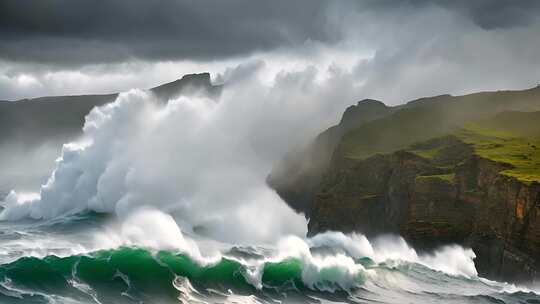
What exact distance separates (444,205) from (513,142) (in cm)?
2109

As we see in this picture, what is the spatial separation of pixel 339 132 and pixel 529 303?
8820 centimetres

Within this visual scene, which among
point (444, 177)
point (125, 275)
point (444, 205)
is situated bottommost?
point (125, 275)

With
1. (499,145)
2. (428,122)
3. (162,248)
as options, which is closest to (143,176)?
A: (162,248)

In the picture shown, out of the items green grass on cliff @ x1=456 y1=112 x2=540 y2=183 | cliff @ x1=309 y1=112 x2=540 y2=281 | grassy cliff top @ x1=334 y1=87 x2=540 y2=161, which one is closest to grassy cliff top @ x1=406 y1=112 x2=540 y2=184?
green grass on cliff @ x1=456 y1=112 x2=540 y2=183

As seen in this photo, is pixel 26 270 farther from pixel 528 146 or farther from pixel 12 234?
pixel 528 146

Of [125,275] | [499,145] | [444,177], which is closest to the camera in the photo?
[125,275]

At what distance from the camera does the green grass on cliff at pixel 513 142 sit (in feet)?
227

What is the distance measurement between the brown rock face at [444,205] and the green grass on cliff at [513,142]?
1.65 metres

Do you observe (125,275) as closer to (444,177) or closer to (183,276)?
(183,276)

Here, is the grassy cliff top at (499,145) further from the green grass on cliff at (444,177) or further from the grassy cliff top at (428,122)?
the green grass on cliff at (444,177)

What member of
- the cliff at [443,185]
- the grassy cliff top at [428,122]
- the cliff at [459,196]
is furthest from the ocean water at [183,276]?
the grassy cliff top at [428,122]

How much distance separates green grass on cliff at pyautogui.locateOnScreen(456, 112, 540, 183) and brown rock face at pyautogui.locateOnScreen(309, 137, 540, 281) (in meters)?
1.65

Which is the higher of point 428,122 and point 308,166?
point 428,122

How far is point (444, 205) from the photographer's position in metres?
71.9
